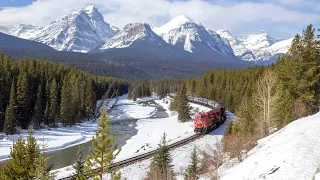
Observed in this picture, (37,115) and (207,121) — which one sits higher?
(207,121)

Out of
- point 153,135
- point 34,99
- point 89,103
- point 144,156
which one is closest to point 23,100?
point 34,99

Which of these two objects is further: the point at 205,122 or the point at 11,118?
the point at 11,118

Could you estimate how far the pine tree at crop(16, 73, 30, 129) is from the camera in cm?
6856

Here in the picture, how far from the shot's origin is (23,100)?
69.1m

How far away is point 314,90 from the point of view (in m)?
44.5

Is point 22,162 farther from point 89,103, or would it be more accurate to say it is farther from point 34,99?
point 89,103

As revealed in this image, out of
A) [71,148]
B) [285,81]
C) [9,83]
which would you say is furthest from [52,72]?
[285,81]

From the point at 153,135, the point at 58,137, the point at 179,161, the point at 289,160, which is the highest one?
the point at 289,160

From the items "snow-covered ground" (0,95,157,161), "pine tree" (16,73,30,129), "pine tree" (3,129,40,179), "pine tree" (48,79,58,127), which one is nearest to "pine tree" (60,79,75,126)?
"pine tree" (48,79,58,127)

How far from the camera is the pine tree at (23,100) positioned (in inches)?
2699

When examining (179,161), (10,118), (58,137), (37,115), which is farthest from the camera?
(37,115)

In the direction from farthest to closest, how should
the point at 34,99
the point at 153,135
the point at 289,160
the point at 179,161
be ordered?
the point at 34,99 < the point at 153,135 < the point at 179,161 < the point at 289,160

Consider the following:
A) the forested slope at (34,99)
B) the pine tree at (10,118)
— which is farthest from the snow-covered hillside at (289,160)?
the forested slope at (34,99)

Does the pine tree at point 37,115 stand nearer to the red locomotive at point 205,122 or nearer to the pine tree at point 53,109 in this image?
the pine tree at point 53,109
